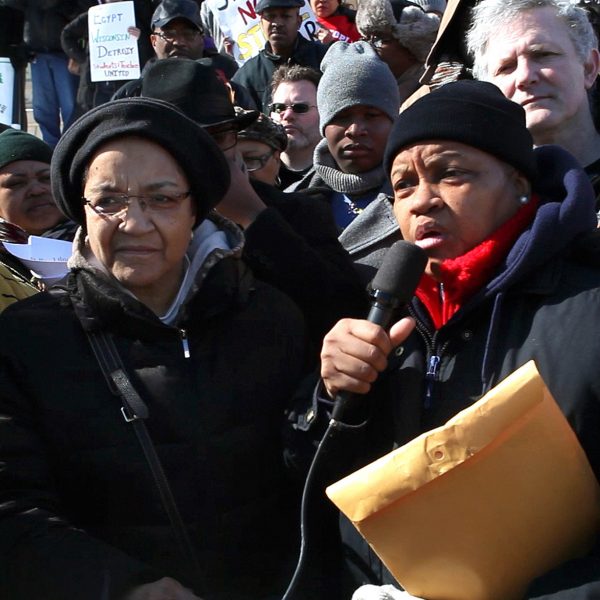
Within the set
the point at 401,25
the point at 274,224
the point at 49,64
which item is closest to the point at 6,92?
the point at 49,64

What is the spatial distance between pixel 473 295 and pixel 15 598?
4.10 ft

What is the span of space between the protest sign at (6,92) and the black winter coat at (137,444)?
6.58 meters

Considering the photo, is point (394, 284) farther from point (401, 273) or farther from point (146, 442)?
point (146, 442)

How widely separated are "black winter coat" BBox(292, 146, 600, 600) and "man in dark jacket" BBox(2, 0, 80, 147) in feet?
27.8

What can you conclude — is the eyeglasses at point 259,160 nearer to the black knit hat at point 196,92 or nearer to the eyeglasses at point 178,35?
the black knit hat at point 196,92

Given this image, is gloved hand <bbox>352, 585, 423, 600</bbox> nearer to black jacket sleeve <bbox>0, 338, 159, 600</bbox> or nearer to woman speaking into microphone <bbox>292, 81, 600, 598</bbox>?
woman speaking into microphone <bbox>292, 81, 600, 598</bbox>

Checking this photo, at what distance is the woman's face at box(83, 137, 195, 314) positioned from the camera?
2.89m

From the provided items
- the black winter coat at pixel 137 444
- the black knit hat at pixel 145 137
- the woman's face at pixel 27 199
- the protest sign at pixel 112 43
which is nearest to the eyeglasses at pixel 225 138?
the black knit hat at pixel 145 137

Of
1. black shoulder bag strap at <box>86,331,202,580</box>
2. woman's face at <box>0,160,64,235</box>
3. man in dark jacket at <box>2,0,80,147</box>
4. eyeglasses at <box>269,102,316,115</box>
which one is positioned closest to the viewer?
black shoulder bag strap at <box>86,331,202,580</box>

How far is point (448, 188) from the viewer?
2631 millimetres

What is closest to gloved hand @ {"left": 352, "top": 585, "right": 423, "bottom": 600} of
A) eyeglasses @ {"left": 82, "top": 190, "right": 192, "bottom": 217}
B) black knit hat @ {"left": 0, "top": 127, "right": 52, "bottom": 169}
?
eyeglasses @ {"left": 82, "top": 190, "right": 192, "bottom": 217}

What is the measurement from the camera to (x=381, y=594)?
2.34 m

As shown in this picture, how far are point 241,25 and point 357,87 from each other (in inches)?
184

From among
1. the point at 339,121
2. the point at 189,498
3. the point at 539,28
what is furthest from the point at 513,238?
the point at 339,121
